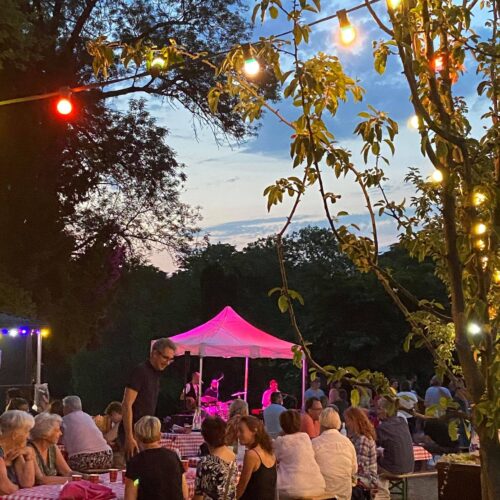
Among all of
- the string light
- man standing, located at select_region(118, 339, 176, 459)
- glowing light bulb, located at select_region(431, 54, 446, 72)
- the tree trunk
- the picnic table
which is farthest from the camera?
man standing, located at select_region(118, 339, 176, 459)

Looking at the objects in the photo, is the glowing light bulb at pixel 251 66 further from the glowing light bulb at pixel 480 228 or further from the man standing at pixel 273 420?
the man standing at pixel 273 420

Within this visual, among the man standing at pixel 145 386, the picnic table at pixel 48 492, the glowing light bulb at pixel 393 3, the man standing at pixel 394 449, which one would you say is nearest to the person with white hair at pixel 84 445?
the man standing at pixel 145 386

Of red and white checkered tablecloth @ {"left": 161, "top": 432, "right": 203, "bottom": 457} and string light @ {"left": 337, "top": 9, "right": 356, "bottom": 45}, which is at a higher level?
string light @ {"left": 337, "top": 9, "right": 356, "bottom": 45}

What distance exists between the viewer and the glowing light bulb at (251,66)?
2586mm

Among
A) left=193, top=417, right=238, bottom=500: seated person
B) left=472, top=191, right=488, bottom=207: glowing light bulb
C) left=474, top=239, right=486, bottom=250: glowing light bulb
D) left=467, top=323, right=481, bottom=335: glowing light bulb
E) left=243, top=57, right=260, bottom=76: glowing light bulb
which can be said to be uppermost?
left=243, top=57, right=260, bottom=76: glowing light bulb

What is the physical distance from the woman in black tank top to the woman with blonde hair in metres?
2.00

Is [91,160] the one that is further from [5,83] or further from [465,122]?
[465,122]

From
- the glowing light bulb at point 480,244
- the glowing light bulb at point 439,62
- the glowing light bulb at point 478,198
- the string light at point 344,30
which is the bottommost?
the glowing light bulb at point 480,244

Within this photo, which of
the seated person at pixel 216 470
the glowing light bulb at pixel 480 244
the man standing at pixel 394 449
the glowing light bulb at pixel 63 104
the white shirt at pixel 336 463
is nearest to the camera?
the glowing light bulb at pixel 480 244

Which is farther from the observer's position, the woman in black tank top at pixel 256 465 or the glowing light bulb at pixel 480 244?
the woman in black tank top at pixel 256 465

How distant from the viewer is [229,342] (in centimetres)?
1420

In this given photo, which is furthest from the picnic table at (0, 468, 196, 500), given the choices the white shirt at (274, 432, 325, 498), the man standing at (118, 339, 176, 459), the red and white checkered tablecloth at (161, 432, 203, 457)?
the red and white checkered tablecloth at (161, 432, 203, 457)

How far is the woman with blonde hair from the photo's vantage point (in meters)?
7.48

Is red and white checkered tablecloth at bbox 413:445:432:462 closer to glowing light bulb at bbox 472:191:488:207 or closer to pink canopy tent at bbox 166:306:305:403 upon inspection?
pink canopy tent at bbox 166:306:305:403
